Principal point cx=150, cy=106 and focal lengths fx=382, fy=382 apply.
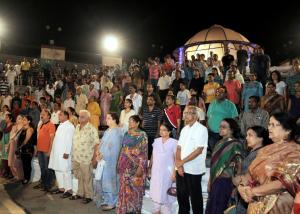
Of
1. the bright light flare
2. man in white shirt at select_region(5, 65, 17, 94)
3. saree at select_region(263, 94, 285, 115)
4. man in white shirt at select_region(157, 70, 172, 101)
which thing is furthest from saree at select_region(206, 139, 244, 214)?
the bright light flare

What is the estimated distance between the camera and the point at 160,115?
8.47m

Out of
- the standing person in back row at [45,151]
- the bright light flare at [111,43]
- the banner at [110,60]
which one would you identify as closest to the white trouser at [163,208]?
the standing person in back row at [45,151]

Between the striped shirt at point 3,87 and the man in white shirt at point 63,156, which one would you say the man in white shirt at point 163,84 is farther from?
the striped shirt at point 3,87

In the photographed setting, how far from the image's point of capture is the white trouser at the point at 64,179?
8.51 meters

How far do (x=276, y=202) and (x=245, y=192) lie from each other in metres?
0.35

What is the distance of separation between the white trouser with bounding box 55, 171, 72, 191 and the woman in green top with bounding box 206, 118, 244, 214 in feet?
13.8

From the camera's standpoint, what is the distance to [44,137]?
360 inches

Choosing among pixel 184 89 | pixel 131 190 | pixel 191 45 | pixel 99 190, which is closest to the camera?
pixel 131 190

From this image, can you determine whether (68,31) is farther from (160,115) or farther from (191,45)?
(160,115)

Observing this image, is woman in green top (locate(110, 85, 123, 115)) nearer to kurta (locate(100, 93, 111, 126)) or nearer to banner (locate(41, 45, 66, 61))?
kurta (locate(100, 93, 111, 126))

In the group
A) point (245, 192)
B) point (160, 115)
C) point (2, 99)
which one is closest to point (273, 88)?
point (160, 115)

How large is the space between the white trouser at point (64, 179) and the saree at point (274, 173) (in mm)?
5657

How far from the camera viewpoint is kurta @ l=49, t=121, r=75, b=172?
851 cm

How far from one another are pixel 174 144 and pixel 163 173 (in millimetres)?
520
